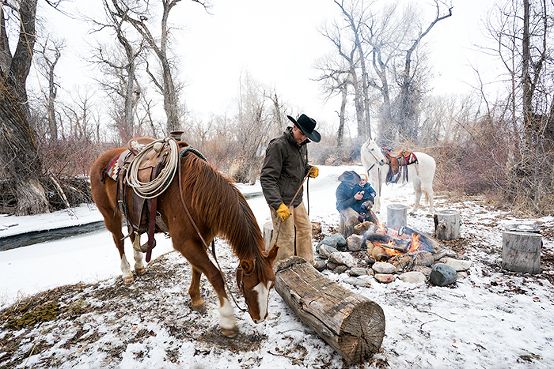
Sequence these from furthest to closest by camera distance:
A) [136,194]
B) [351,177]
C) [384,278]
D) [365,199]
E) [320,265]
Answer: [351,177] < [365,199] < [320,265] < [384,278] < [136,194]

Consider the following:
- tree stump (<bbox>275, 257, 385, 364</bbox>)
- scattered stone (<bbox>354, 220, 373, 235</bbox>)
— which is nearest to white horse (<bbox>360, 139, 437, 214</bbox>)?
scattered stone (<bbox>354, 220, 373, 235</bbox>)

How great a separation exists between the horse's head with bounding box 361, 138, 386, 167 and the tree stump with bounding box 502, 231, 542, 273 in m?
3.08

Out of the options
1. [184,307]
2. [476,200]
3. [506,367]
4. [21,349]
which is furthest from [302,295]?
[476,200]

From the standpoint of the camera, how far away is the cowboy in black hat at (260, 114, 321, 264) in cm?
274

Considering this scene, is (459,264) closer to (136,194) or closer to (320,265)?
(320,265)

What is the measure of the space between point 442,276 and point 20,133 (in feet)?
30.1

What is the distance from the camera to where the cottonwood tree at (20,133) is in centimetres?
549

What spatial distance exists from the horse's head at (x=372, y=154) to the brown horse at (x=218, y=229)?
4.78 m

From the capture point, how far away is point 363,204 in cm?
464

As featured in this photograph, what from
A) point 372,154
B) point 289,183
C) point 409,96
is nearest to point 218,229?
point 289,183

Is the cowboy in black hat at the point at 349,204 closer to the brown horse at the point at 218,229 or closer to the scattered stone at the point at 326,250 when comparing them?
the scattered stone at the point at 326,250

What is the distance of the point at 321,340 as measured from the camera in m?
2.07

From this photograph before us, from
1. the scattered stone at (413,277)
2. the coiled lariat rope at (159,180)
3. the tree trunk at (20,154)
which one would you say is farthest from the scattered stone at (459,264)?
the tree trunk at (20,154)

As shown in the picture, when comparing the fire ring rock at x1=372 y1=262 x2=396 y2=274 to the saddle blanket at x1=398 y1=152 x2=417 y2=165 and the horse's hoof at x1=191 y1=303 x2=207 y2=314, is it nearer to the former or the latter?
the horse's hoof at x1=191 y1=303 x2=207 y2=314
